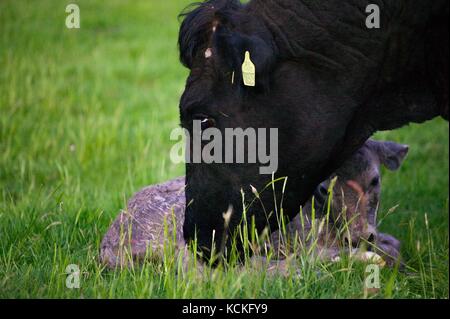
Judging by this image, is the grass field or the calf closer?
the grass field

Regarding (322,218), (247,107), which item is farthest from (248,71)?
(322,218)

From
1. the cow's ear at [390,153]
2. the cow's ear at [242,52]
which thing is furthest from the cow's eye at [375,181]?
the cow's ear at [242,52]

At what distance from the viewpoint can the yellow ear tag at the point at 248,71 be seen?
213 inches

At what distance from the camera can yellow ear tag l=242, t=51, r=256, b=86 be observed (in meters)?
5.42

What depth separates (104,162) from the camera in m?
9.85

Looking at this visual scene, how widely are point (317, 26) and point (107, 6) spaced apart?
12.1 m

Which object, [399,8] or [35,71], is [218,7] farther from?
[35,71]

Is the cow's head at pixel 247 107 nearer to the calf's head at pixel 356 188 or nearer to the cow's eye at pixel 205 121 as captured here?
the cow's eye at pixel 205 121

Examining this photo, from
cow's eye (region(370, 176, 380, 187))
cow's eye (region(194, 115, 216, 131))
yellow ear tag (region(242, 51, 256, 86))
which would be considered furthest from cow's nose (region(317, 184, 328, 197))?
yellow ear tag (region(242, 51, 256, 86))

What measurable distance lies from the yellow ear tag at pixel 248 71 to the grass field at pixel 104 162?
129 centimetres

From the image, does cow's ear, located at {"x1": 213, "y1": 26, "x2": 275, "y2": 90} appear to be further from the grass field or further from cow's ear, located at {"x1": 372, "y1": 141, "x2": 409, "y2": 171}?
cow's ear, located at {"x1": 372, "y1": 141, "x2": 409, "y2": 171}

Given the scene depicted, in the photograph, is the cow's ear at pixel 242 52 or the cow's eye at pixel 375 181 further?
the cow's eye at pixel 375 181
